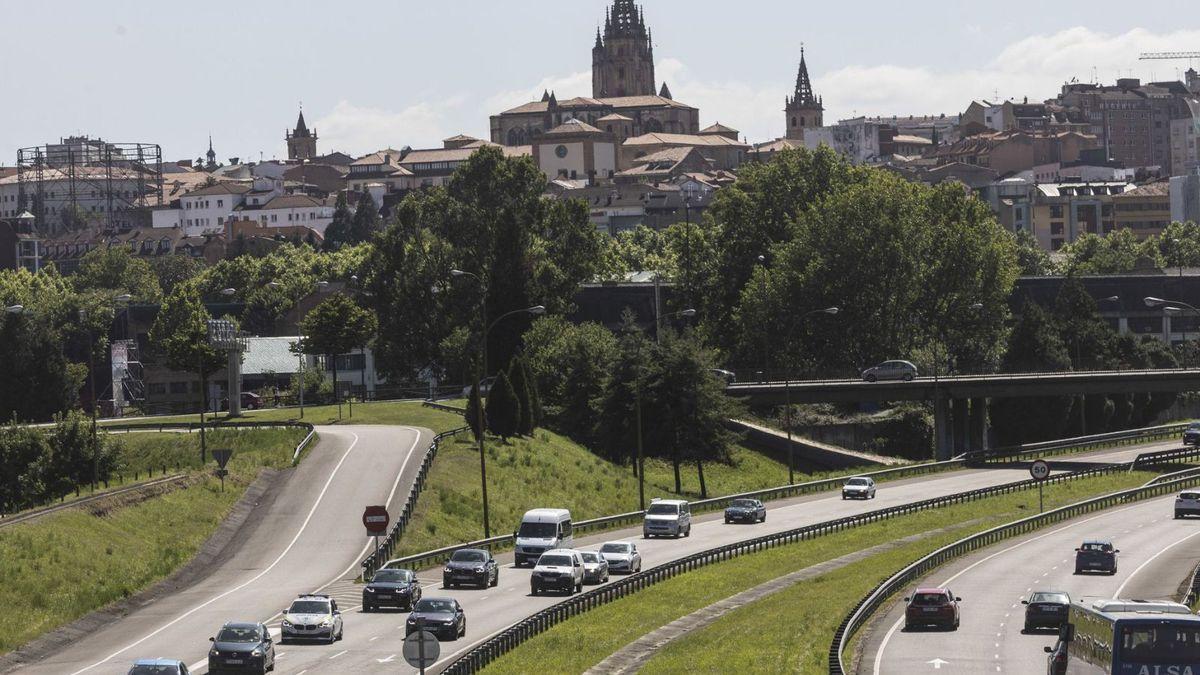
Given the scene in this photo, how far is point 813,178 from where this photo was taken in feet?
539

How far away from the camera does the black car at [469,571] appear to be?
58656 millimetres

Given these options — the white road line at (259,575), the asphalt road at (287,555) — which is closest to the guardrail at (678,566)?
the asphalt road at (287,555)

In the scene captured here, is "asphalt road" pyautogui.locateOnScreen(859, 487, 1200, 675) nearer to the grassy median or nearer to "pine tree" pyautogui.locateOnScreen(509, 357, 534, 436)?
the grassy median

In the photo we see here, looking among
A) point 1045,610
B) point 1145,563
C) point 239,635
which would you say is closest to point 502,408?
point 1145,563

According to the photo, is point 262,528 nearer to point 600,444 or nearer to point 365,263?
point 600,444

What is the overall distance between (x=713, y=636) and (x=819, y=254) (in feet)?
315

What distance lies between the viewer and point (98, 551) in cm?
5928

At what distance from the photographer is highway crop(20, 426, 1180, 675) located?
46.1 metres

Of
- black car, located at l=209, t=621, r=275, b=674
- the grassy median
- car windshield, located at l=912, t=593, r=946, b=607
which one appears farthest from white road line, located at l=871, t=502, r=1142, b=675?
black car, located at l=209, t=621, r=275, b=674

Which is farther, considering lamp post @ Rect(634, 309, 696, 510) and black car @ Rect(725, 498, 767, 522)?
lamp post @ Rect(634, 309, 696, 510)

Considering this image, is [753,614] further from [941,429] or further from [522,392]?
[941,429]

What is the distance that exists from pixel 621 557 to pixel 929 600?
1535 cm

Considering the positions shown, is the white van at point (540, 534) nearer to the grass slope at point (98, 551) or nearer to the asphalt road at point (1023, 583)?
the grass slope at point (98, 551)

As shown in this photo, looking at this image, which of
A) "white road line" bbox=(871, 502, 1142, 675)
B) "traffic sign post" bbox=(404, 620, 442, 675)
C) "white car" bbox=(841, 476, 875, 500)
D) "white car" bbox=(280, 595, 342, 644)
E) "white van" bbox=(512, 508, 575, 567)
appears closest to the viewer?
"traffic sign post" bbox=(404, 620, 442, 675)
